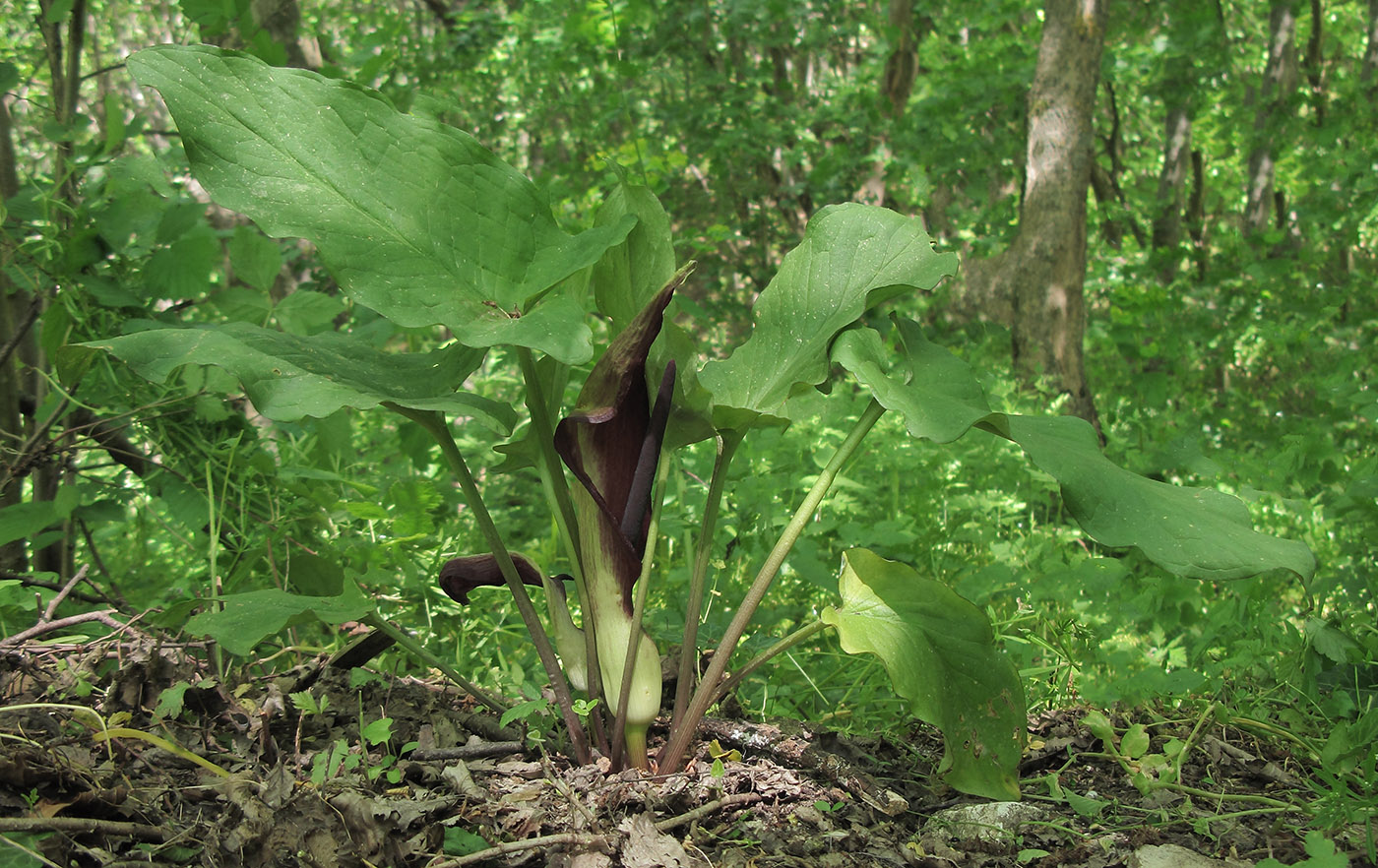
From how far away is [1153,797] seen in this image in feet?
4.75

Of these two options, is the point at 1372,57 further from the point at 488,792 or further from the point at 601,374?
the point at 488,792

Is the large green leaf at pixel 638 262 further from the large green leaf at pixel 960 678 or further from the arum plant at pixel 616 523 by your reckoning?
the large green leaf at pixel 960 678

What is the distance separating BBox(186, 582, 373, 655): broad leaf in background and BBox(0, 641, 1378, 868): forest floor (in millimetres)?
174

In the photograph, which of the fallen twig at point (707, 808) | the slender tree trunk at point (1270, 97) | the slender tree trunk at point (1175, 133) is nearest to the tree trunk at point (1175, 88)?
the slender tree trunk at point (1175, 133)

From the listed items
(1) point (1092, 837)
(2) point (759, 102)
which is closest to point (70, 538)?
(1) point (1092, 837)

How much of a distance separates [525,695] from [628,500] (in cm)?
37

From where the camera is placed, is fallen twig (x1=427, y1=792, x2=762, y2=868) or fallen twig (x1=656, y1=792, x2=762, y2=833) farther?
fallen twig (x1=656, y1=792, x2=762, y2=833)

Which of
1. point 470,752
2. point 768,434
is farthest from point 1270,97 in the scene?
point 470,752

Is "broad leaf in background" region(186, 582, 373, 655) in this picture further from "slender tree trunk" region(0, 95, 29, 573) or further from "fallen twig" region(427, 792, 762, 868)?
"slender tree trunk" region(0, 95, 29, 573)

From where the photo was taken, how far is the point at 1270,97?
7438 millimetres

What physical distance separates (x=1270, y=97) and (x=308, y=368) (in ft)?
28.1

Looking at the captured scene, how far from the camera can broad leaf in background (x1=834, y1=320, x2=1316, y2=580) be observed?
1.17 metres

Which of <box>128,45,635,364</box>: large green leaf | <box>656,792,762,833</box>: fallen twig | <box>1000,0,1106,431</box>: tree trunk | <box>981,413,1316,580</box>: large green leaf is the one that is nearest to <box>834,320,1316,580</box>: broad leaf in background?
<box>981,413,1316,580</box>: large green leaf

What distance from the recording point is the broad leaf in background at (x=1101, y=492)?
1172 millimetres
